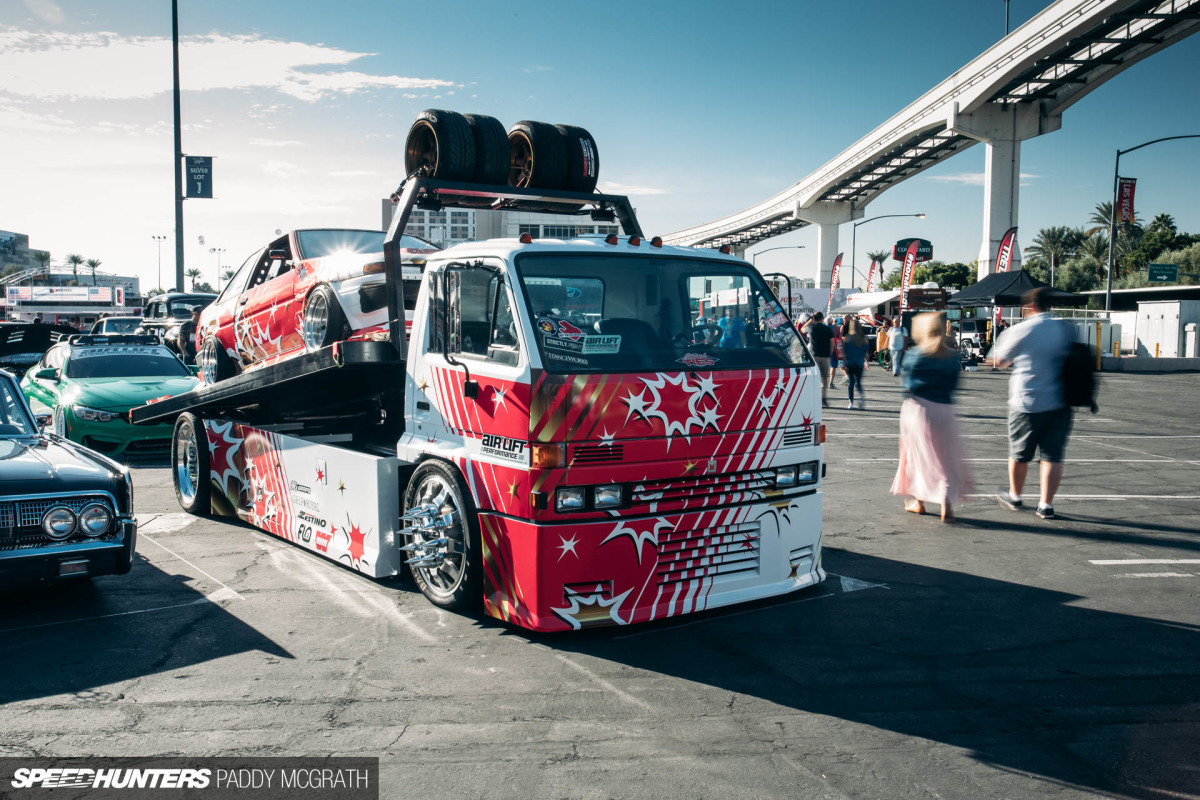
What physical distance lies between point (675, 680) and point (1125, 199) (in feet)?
123

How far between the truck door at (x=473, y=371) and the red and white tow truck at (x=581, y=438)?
12mm

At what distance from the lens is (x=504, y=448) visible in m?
4.83

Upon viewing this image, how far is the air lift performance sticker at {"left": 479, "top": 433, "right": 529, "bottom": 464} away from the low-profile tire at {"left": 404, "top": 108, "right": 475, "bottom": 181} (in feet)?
7.33

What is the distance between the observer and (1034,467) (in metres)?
Answer: 11.3

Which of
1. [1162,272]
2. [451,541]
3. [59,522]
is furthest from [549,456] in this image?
[1162,272]

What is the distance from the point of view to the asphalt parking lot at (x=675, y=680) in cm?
353

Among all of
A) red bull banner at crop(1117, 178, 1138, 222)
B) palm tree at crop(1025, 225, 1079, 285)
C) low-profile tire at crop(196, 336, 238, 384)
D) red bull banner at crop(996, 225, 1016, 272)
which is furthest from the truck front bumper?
palm tree at crop(1025, 225, 1079, 285)

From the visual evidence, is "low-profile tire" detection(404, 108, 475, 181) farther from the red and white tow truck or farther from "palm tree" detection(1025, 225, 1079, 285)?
"palm tree" detection(1025, 225, 1079, 285)

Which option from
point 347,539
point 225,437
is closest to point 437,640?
point 347,539

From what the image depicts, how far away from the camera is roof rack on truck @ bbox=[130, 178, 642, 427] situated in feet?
19.6

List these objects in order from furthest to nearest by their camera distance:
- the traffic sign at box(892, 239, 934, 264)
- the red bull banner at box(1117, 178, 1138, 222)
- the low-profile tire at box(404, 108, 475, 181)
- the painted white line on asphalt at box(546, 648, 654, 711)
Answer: the traffic sign at box(892, 239, 934, 264)
the red bull banner at box(1117, 178, 1138, 222)
the low-profile tire at box(404, 108, 475, 181)
the painted white line on asphalt at box(546, 648, 654, 711)

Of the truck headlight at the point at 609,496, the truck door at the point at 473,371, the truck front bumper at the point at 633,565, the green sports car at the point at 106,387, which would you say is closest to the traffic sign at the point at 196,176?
the green sports car at the point at 106,387

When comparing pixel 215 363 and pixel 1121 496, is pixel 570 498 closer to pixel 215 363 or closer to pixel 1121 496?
pixel 215 363

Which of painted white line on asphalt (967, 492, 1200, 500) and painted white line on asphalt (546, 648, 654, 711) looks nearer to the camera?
painted white line on asphalt (546, 648, 654, 711)
